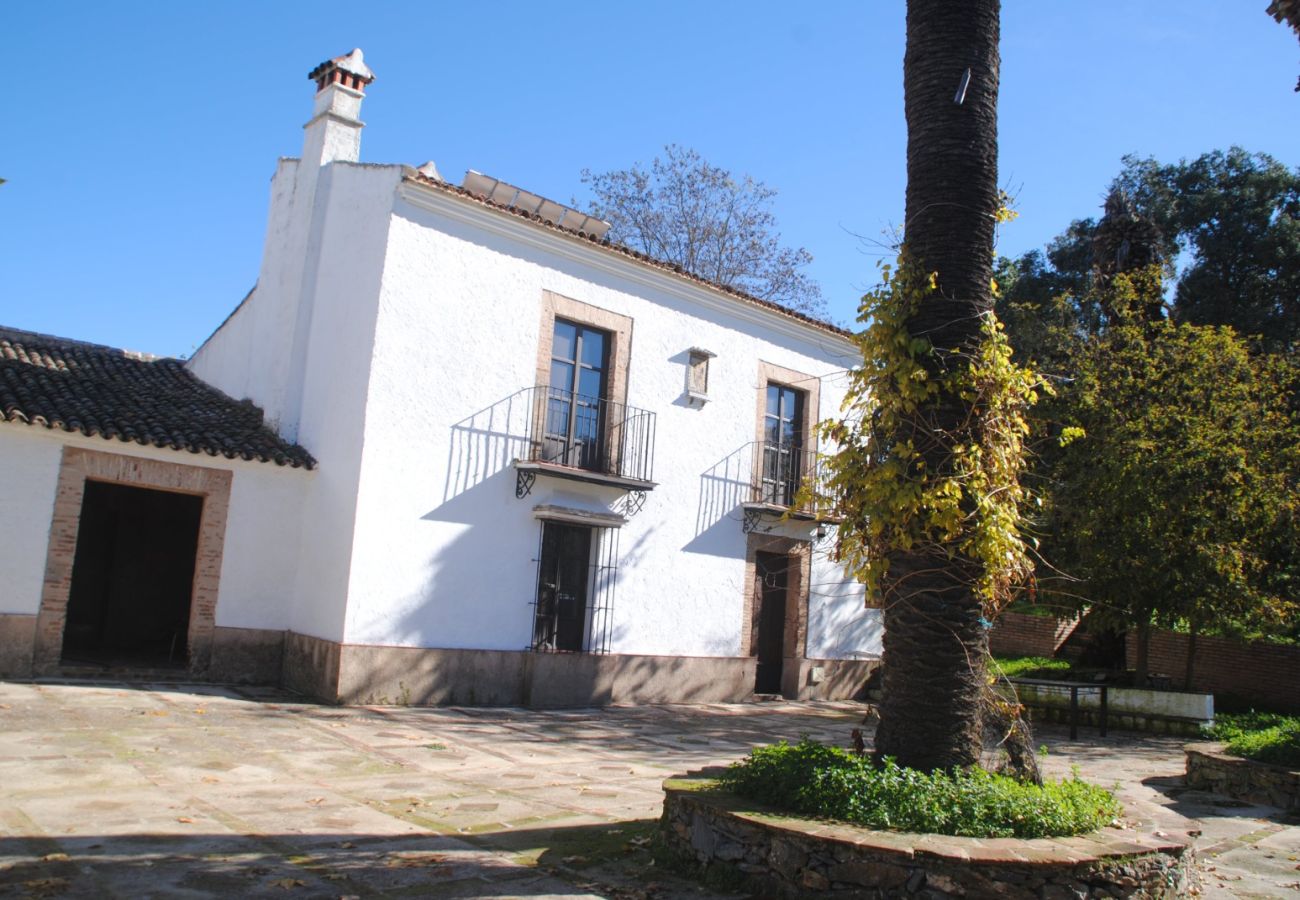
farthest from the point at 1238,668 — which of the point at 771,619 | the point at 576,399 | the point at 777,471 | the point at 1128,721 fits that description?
the point at 576,399

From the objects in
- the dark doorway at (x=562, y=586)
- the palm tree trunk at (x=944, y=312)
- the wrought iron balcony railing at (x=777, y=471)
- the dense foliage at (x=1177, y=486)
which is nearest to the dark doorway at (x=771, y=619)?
the wrought iron balcony railing at (x=777, y=471)

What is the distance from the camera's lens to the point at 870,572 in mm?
5426

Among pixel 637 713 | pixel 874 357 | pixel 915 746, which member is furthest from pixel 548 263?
pixel 915 746

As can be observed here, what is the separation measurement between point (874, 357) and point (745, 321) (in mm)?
9458

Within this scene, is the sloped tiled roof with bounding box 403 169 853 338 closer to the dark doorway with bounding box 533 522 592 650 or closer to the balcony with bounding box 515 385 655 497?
the balcony with bounding box 515 385 655 497

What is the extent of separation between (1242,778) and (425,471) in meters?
8.65

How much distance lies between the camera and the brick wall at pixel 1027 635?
19984mm

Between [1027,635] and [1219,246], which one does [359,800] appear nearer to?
[1027,635]

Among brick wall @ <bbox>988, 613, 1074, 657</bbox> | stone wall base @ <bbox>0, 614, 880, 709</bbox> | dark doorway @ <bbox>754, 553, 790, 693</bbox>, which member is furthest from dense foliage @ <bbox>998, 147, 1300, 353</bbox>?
stone wall base @ <bbox>0, 614, 880, 709</bbox>

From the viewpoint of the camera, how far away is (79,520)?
1103cm

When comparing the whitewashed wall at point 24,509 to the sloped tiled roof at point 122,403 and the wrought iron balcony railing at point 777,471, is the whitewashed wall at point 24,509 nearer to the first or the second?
the sloped tiled roof at point 122,403

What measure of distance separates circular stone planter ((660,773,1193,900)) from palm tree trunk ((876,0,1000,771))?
806mm

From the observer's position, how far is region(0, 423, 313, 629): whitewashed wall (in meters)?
10.1

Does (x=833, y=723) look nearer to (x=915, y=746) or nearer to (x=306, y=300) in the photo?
(x=915, y=746)
